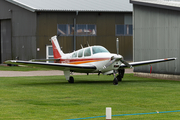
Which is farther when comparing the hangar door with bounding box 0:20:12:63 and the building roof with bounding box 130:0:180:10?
the hangar door with bounding box 0:20:12:63

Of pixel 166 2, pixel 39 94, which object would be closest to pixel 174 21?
pixel 166 2

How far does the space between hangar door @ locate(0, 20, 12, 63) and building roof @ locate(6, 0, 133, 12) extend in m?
4.63

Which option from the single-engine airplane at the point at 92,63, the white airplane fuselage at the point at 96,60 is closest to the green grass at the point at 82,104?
the single-engine airplane at the point at 92,63

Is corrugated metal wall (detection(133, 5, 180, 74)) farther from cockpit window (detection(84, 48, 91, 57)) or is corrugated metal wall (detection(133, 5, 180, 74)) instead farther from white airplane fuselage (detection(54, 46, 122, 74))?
cockpit window (detection(84, 48, 91, 57))

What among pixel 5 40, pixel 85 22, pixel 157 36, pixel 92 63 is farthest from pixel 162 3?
pixel 5 40

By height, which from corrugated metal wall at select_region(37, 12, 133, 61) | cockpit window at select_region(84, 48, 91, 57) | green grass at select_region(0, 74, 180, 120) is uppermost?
corrugated metal wall at select_region(37, 12, 133, 61)

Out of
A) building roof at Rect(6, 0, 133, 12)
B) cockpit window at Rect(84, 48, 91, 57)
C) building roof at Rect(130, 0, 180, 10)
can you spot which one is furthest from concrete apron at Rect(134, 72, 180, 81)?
building roof at Rect(6, 0, 133, 12)

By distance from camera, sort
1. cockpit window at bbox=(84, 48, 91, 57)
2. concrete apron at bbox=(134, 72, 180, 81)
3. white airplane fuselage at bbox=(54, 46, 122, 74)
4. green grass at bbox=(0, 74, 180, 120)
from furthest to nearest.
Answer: concrete apron at bbox=(134, 72, 180, 81), cockpit window at bbox=(84, 48, 91, 57), white airplane fuselage at bbox=(54, 46, 122, 74), green grass at bbox=(0, 74, 180, 120)

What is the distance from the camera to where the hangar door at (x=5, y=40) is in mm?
48241

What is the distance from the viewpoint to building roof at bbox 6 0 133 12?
141 feet

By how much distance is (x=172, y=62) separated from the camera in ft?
82.2

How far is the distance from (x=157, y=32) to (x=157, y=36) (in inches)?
11.6

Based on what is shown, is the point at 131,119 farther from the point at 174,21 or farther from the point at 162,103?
the point at 174,21

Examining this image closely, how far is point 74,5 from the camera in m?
44.9
